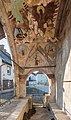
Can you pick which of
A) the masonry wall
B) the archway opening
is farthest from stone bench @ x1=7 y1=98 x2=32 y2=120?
the archway opening

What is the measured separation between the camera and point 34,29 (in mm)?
8766

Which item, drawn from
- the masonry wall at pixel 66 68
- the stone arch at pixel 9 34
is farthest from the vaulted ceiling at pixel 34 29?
the masonry wall at pixel 66 68

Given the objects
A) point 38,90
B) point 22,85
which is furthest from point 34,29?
point 38,90

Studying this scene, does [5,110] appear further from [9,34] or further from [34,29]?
[34,29]

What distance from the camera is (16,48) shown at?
10195 mm

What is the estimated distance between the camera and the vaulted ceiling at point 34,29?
692 centimetres

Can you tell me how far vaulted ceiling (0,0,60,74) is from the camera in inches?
273

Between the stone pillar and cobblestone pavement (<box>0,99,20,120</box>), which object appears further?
the stone pillar

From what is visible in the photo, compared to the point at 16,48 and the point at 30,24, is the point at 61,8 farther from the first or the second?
the point at 16,48

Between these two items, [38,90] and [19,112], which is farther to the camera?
[38,90]

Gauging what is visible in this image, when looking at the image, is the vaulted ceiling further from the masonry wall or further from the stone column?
the masonry wall

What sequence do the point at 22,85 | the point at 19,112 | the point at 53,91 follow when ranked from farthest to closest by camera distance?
the point at 22,85, the point at 53,91, the point at 19,112

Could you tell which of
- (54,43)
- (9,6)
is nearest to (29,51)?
(54,43)

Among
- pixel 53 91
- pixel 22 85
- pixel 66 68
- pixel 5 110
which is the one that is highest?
pixel 66 68
